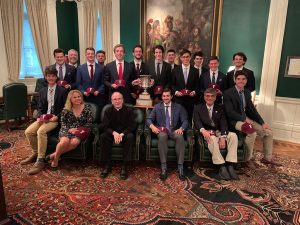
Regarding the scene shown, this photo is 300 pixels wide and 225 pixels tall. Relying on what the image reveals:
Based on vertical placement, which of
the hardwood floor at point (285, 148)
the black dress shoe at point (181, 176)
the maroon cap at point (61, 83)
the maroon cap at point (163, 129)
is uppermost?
the maroon cap at point (61, 83)

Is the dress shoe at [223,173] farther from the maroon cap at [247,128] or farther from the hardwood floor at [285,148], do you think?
the hardwood floor at [285,148]

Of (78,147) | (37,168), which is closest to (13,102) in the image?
(37,168)

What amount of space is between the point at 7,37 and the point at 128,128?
4480 mm

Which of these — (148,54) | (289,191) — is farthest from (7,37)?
(289,191)

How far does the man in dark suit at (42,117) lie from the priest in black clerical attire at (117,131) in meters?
0.84

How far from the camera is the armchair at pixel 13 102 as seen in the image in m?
5.13

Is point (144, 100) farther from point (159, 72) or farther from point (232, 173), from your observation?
point (232, 173)

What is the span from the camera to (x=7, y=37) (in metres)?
5.97

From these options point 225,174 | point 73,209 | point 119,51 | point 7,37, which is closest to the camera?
point 73,209

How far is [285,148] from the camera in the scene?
4707mm

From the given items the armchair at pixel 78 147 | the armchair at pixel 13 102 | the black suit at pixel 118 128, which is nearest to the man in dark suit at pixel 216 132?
the black suit at pixel 118 128

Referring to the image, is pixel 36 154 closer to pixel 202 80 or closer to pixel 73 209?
pixel 73 209

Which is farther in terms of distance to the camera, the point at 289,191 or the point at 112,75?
the point at 112,75

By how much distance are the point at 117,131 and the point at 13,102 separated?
9.83 ft
